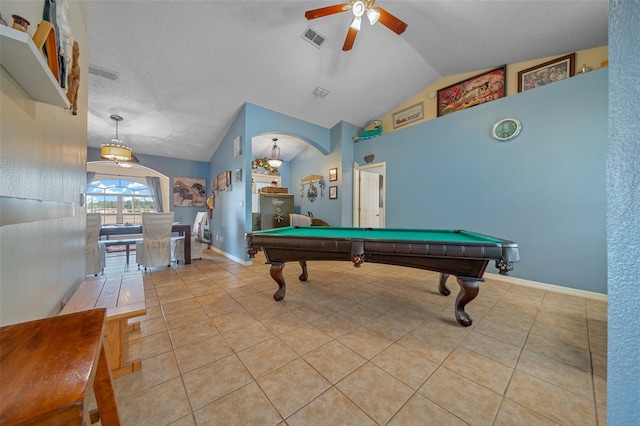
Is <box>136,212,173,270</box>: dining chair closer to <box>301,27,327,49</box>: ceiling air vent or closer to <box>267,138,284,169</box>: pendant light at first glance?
<box>267,138,284,169</box>: pendant light

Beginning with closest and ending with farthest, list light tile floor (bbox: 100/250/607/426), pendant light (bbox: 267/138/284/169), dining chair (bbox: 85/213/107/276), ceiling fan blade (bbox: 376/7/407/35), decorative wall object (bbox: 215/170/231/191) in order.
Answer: light tile floor (bbox: 100/250/607/426) < ceiling fan blade (bbox: 376/7/407/35) < dining chair (bbox: 85/213/107/276) < decorative wall object (bbox: 215/170/231/191) < pendant light (bbox: 267/138/284/169)

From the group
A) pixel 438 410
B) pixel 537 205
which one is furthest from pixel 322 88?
pixel 438 410

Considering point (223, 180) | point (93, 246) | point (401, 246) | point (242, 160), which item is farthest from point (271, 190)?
point (401, 246)

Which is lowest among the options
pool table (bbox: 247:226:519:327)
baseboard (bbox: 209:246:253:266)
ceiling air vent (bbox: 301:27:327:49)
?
baseboard (bbox: 209:246:253:266)

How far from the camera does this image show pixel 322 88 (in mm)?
3900

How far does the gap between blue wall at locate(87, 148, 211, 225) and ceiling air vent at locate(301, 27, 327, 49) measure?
4937 mm

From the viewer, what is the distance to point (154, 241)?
3668 millimetres

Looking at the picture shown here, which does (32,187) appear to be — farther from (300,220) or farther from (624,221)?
(300,220)

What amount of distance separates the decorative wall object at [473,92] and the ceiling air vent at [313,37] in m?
2.41

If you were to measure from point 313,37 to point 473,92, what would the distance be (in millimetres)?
2756

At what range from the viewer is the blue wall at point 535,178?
257cm

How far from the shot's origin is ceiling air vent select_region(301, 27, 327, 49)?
2.92m

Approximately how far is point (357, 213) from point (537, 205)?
294cm

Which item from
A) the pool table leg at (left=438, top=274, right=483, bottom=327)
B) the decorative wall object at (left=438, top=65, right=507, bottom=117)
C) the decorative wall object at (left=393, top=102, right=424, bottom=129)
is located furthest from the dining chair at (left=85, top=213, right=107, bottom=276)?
the decorative wall object at (left=438, top=65, right=507, bottom=117)
